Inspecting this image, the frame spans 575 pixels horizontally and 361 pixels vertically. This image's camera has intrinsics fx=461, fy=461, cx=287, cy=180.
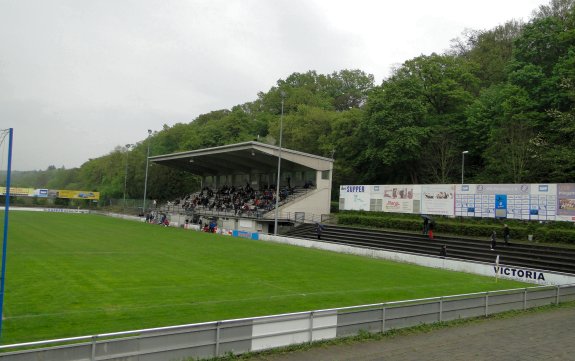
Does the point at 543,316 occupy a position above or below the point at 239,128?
below

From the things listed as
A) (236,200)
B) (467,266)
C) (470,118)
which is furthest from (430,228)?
(236,200)

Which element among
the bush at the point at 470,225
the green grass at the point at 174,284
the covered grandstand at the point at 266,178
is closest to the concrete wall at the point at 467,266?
the green grass at the point at 174,284

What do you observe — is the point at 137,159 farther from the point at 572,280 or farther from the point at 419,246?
the point at 572,280

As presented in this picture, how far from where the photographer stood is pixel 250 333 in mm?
9109

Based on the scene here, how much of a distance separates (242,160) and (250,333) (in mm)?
48196

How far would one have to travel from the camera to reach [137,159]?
306ft

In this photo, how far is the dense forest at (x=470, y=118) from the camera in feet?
125

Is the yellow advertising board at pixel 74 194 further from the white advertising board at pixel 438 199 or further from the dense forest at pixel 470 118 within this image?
the white advertising board at pixel 438 199

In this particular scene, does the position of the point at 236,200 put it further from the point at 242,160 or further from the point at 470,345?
the point at 470,345

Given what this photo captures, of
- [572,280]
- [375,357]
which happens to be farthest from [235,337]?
[572,280]

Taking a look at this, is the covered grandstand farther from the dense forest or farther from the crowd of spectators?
the dense forest

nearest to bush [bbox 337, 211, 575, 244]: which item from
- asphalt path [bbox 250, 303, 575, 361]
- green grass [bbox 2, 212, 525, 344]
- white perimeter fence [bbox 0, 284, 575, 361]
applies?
green grass [bbox 2, 212, 525, 344]

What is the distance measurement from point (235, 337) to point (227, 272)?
11.3 meters

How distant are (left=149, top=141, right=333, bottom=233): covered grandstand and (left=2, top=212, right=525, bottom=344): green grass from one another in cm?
1777
